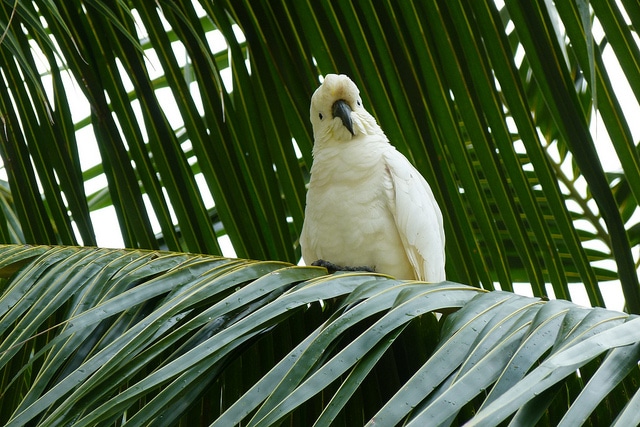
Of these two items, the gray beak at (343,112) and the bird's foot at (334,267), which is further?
the gray beak at (343,112)

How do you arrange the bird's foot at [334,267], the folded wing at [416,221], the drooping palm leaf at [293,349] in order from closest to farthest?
the drooping palm leaf at [293,349], the bird's foot at [334,267], the folded wing at [416,221]

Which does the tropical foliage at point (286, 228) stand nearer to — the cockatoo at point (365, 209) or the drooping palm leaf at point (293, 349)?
the drooping palm leaf at point (293, 349)

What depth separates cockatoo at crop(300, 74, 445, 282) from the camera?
8.25 ft

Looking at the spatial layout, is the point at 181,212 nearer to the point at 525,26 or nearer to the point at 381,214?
the point at 381,214

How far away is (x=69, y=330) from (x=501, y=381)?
0.60 m

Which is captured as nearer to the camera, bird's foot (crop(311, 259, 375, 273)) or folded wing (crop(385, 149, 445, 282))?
bird's foot (crop(311, 259, 375, 273))

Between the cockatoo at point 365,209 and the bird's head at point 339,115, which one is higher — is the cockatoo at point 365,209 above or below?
below

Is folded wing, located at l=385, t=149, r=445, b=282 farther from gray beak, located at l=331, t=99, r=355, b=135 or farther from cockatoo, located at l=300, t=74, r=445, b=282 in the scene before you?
gray beak, located at l=331, t=99, r=355, b=135

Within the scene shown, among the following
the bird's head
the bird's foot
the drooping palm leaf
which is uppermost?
the bird's head

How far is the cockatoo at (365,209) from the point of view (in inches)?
99.0

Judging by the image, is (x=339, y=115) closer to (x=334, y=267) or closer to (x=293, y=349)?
(x=334, y=267)

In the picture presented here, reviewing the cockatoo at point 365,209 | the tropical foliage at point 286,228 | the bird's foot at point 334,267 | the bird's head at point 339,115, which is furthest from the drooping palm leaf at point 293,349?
the bird's head at point 339,115

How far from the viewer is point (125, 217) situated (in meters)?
2.08

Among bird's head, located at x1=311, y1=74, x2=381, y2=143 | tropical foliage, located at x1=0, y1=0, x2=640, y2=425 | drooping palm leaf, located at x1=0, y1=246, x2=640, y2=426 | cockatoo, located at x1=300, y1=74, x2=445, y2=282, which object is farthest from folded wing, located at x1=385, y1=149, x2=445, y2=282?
drooping palm leaf, located at x1=0, y1=246, x2=640, y2=426
